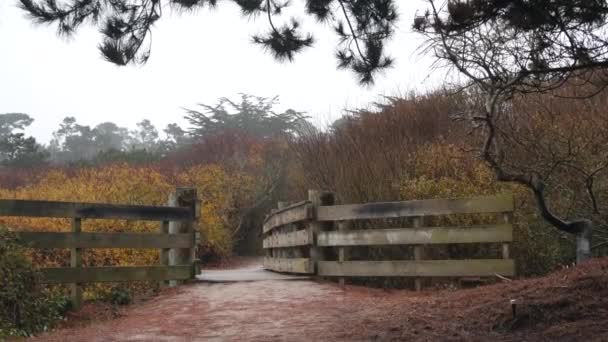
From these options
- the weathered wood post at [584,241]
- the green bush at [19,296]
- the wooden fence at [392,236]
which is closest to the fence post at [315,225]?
the wooden fence at [392,236]

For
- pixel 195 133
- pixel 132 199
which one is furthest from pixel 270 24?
pixel 195 133

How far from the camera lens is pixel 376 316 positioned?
7.07 m

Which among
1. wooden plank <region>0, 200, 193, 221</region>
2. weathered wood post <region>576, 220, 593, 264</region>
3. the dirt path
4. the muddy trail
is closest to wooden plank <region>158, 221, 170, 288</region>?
wooden plank <region>0, 200, 193, 221</region>

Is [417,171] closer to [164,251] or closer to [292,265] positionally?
[292,265]

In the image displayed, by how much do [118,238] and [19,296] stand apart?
2202 mm

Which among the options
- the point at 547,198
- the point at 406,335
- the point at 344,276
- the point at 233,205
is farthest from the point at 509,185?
the point at 233,205

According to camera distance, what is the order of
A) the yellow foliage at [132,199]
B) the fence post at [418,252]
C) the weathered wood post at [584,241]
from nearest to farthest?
the weathered wood post at [584,241], the fence post at [418,252], the yellow foliage at [132,199]

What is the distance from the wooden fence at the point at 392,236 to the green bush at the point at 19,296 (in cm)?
416

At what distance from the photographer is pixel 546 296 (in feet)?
20.0

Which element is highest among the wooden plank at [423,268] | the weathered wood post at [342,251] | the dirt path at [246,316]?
the weathered wood post at [342,251]

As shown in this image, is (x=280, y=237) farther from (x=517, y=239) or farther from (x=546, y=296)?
(x=546, y=296)

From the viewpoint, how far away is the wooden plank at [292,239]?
432 inches

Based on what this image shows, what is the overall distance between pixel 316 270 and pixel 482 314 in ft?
16.2

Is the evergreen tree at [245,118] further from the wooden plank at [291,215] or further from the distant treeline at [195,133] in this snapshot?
the wooden plank at [291,215]
